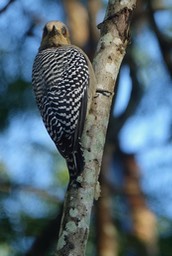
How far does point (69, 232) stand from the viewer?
4.80m

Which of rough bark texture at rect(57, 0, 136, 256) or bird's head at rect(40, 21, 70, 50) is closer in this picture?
rough bark texture at rect(57, 0, 136, 256)

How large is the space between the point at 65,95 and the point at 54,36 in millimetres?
1211

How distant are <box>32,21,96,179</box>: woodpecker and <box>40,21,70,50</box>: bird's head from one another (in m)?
0.17

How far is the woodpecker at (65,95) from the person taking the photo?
5.62m

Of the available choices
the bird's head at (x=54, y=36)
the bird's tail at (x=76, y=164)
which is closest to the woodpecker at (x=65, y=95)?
the bird's tail at (x=76, y=164)

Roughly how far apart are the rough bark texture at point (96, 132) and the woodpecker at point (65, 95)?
0.09m

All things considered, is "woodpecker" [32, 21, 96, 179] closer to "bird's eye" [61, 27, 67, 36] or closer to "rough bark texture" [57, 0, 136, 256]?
"rough bark texture" [57, 0, 136, 256]

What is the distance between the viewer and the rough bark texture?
15.7ft

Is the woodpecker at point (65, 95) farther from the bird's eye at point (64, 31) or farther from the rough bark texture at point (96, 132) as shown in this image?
the bird's eye at point (64, 31)

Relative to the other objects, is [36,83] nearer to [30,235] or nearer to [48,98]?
[48,98]

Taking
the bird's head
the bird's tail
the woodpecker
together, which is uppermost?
the bird's head

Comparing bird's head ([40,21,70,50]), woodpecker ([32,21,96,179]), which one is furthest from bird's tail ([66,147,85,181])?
bird's head ([40,21,70,50])

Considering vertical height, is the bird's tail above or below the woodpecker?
below

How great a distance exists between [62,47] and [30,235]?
191 cm
